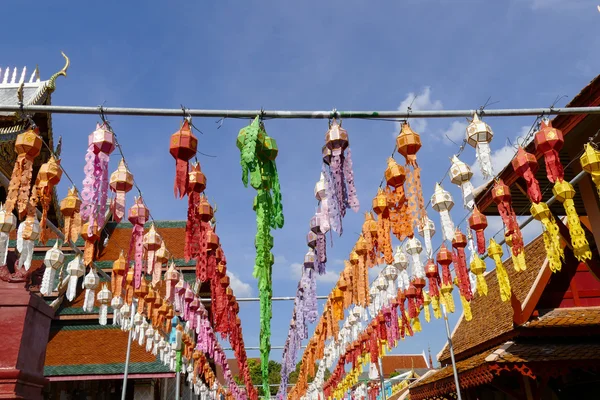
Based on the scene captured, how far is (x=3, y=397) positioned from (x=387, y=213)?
5.09 m

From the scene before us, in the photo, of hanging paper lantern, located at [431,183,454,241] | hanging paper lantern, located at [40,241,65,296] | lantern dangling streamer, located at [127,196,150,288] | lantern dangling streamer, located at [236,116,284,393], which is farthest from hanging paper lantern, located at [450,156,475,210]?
hanging paper lantern, located at [40,241,65,296]

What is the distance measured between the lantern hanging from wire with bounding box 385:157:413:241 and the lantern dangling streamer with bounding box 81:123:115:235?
3.19 metres

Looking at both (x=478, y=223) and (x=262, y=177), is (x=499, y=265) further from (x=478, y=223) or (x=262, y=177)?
(x=262, y=177)

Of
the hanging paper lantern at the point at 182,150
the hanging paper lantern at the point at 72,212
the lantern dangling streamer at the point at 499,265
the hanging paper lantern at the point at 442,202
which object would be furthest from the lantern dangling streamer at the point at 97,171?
the lantern dangling streamer at the point at 499,265

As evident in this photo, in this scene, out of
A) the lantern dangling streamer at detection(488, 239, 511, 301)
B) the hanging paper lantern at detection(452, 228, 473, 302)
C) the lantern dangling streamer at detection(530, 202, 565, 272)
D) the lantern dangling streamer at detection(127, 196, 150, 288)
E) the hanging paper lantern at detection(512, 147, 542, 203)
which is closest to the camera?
the hanging paper lantern at detection(512, 147, 542, 203)

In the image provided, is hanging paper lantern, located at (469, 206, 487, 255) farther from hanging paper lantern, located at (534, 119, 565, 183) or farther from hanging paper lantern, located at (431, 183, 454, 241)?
hanging paper lantern, located at (534, 119, 565, 183)

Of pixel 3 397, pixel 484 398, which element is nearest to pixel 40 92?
pixel 3 397

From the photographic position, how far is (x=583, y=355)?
9.66 metres

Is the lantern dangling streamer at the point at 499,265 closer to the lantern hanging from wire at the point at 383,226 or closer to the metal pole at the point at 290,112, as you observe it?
the lantern hanging from wire at the point at 383,226

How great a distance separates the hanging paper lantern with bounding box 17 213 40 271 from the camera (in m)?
6.22

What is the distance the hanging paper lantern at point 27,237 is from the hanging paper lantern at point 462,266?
643 cm

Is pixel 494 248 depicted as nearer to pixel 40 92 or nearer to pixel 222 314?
pixel 222 314

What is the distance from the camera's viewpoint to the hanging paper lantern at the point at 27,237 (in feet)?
20.4

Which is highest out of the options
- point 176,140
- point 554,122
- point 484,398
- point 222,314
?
point 554,122
